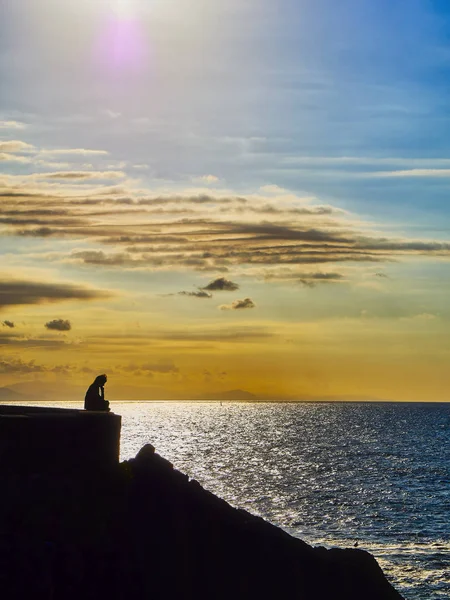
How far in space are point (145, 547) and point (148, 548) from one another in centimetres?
12

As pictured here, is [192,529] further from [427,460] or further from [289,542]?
[427,460]

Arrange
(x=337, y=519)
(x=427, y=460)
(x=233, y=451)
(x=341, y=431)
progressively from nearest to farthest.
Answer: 1. (x=337, y=519)
2. (x=427, y=460)
3. (x=233, y=451)
4. (x=341, y=431)

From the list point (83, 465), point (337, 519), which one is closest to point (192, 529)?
point (83, 465)

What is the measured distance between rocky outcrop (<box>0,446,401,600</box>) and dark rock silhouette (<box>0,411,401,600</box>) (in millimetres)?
37

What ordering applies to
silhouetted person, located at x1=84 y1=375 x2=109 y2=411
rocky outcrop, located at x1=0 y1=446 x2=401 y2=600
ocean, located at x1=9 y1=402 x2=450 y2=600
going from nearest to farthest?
rocky outcrop, located at x1=0 y1=446 x2=401 y2=600 < silhouetted person, located at x1=84 y1=375 x2=109 y2=411 < ocean, located at x1=9 y1=402 x2=450 y2=600

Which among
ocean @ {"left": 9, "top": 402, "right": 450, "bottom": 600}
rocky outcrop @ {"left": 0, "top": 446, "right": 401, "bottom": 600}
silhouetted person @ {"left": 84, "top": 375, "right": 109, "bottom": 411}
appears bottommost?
ocean @ {"left": 9, "top": 402, "right": 450, "bottom": 600}

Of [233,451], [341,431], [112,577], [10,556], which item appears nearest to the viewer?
[10,556]

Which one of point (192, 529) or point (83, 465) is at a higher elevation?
point (83, 465)

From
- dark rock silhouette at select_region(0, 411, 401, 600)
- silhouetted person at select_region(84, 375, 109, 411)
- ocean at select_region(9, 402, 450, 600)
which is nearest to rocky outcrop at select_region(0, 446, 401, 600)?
dark rock silhouette at select_region(0, 411, 401, 600)

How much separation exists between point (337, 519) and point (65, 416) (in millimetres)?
34940

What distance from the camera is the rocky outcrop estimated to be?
25516mm

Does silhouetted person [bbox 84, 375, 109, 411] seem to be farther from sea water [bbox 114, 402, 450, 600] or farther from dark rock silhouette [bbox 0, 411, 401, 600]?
sea water [bbox 114, 402, 450, 600]

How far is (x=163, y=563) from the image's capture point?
1156 inches

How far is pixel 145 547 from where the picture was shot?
2961cm
